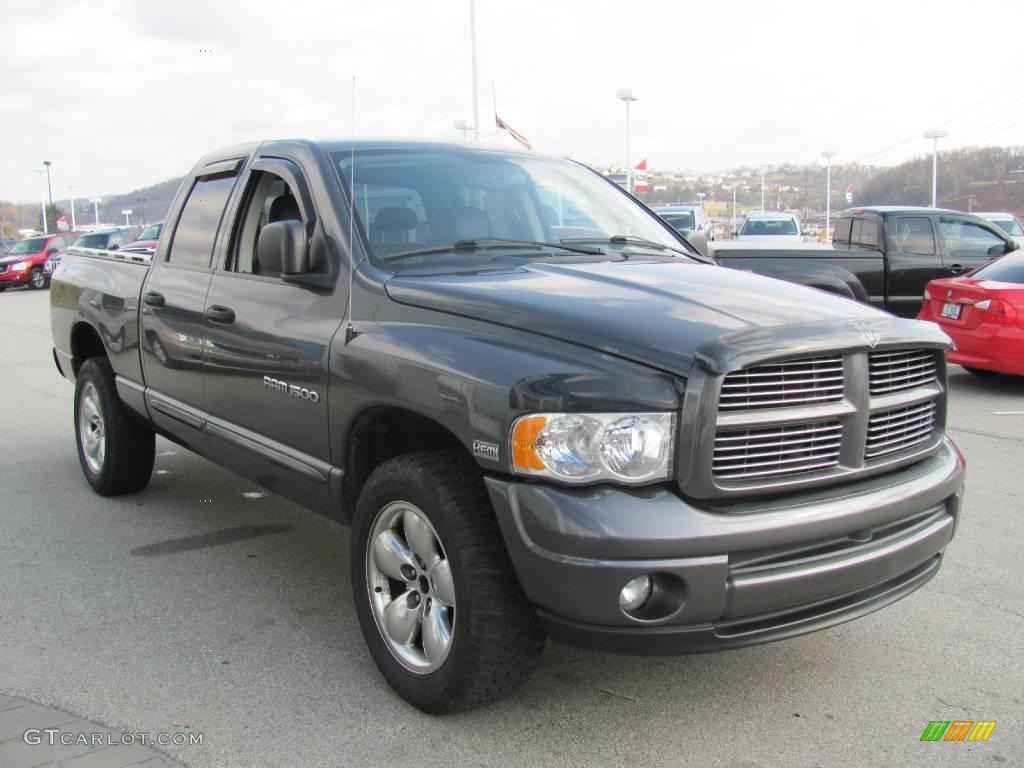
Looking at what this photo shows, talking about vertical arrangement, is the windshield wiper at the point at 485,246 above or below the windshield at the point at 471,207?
below

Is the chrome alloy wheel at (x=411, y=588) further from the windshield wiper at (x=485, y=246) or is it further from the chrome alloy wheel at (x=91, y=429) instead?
the chrome alloy wheel at (x=91, y=429)

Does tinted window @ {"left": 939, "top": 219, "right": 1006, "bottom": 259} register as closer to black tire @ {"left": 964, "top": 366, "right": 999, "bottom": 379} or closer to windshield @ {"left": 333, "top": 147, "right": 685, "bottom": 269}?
black tire @ {"left": 964, "top": 366, "right": 999, "bottom": 379}

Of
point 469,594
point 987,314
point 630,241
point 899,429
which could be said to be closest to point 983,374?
point 987,314

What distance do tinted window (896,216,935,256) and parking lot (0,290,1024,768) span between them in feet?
25.2

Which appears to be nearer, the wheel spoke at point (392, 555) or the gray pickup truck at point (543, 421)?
the gray pickup truck at point (543, 421)

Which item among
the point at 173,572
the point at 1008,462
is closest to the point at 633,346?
the point at 173,572

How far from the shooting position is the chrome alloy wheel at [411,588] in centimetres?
315

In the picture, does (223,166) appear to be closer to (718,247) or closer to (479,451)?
(479,451)

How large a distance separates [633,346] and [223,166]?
284 centimetres

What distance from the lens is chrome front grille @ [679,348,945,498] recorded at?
275 cm

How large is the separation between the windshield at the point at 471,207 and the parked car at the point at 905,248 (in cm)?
610

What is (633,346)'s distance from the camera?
2887 mm

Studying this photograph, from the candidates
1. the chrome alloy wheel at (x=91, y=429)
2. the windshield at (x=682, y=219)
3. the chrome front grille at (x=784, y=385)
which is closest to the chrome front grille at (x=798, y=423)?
the chrome front grille at (x=784, y=385)

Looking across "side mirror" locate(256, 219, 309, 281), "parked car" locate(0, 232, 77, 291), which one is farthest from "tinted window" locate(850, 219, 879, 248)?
"parked car" locate(0, 232, 77, 291)
